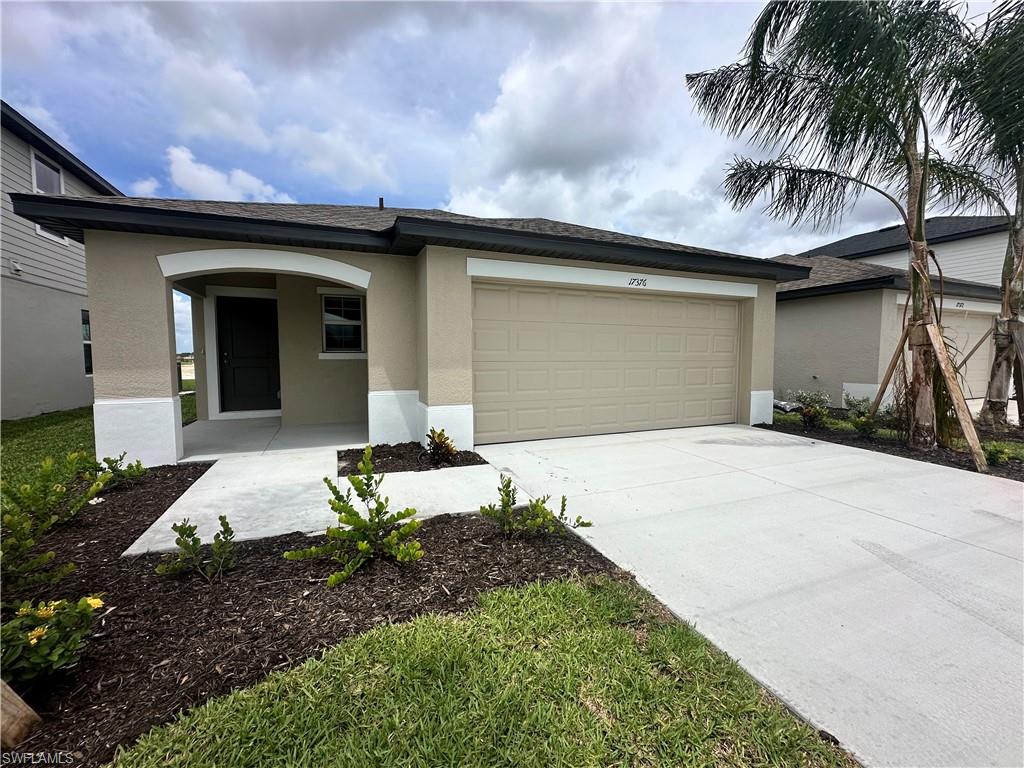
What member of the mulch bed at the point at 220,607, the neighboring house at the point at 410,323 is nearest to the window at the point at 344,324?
the neighboring house at the point at 410,323

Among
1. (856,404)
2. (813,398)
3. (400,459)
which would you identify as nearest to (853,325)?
(813,398)

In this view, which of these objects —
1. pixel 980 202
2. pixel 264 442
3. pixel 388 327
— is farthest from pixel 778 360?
pixel 264 442

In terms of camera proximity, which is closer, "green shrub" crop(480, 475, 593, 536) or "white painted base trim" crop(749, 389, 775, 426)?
"green shrub" crop(480, 475, 593, 536)

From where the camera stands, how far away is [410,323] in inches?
265

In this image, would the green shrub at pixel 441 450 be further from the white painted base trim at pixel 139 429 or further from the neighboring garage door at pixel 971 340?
the neighboring garage door at pixel 971 340

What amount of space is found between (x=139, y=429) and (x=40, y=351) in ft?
23.6

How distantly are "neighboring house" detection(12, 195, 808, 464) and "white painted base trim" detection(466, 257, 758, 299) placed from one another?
0.11ft

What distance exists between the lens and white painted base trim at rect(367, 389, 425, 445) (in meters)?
6.63

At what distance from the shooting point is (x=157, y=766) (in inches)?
61.5

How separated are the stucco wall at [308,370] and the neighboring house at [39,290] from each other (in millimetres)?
5269

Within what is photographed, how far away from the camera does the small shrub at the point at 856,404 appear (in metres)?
9.09

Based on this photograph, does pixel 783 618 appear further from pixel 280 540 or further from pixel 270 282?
pixel 270 282

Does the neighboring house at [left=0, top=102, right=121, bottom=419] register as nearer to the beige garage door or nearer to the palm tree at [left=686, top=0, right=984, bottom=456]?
the beige garage door

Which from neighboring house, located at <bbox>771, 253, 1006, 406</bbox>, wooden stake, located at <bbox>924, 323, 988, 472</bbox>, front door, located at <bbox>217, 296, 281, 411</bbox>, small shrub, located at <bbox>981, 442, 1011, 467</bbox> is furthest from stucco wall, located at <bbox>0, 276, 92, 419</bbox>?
neighboring house, located at <bbox>771, 253, 1006, 406</bbox>
